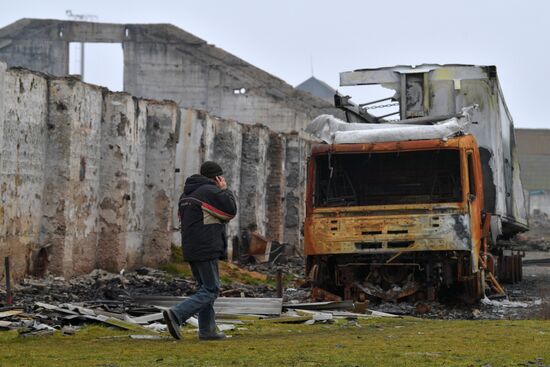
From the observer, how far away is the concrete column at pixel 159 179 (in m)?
25.0

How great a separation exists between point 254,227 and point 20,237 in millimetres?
14271

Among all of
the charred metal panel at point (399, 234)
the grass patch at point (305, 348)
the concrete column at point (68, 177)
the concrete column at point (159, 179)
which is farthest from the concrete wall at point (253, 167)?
the grass patch at point (305, 348)

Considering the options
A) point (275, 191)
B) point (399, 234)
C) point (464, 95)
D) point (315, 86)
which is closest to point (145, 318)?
point (399, 234)

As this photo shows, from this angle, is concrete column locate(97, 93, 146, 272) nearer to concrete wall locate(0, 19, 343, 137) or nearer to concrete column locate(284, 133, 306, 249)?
concrete column locate(284, 133, 306, 249)

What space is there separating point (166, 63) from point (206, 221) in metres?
Result: 44.3

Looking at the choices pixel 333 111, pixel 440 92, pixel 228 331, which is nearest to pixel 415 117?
pixel 440 92

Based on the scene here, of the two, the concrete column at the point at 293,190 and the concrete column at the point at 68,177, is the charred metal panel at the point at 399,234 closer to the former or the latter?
the concrete column at the point at 68,177

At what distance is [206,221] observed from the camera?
39.0ft

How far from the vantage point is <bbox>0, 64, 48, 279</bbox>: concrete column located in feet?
59.6

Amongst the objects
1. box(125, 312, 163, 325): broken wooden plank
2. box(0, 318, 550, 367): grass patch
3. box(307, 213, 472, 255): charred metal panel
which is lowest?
box(0, 318, 550, 367): grass patch

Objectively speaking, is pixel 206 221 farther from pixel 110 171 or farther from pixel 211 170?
pixel 110 171

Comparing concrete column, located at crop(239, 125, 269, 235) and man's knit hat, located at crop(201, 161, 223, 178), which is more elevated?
concrete column, located at crop(239, 125, 269, 235)

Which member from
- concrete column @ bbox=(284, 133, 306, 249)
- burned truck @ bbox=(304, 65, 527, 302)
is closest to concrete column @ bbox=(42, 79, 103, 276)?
burned truck @ bbox=(304, 65, 527, 302)

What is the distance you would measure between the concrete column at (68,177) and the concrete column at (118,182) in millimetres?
968
